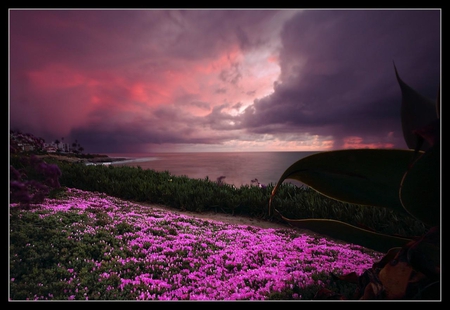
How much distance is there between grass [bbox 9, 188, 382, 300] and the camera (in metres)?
1.93

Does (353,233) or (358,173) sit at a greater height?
(358,173)

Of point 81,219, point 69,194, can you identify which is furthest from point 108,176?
point 81,219

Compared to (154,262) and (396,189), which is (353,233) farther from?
(154,262)

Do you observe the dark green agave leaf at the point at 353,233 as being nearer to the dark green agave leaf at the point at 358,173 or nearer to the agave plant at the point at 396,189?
the agave plant at the point at 396,189

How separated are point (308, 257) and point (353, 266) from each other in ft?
1.56

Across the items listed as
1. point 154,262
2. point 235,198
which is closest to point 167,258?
point 154,262

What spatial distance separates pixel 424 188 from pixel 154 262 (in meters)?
2.39

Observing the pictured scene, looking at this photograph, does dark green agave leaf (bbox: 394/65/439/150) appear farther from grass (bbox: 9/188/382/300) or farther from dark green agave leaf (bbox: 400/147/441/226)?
grass (bbox: 9/188/382/300)

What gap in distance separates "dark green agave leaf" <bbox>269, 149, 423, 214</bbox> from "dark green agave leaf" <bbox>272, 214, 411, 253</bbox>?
0.15 meters

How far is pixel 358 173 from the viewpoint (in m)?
1.17

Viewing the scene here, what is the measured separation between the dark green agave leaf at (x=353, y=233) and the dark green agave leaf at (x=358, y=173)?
0.49ft

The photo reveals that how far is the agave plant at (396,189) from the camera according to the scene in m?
1.07

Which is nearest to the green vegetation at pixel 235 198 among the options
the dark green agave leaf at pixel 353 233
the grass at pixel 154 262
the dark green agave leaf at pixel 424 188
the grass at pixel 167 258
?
the grass at pixel 167 258
